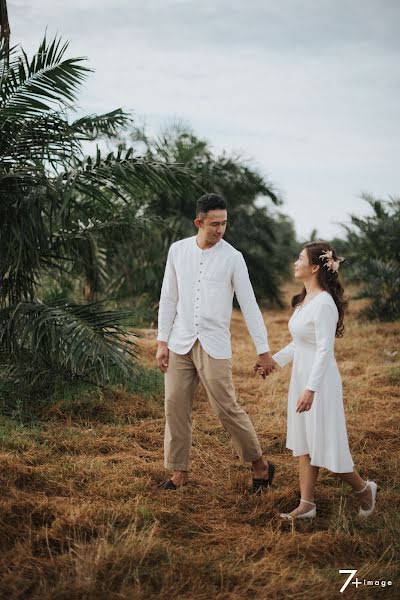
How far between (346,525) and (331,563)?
1.34 feet

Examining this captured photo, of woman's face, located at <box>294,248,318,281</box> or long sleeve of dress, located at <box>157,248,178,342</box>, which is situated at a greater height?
woman's face, located at <box>294,248,318,281</box>

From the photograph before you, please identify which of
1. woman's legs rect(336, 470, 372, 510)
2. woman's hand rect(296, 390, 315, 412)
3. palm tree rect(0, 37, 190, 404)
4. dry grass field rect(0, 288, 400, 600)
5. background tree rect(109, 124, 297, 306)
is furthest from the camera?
background tree rect(109, 124, 297, 306)

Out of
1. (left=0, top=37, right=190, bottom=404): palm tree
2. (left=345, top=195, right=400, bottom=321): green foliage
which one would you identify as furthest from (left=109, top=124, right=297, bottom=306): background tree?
(left=0, top=37, right=190, bottom=404): palm tree

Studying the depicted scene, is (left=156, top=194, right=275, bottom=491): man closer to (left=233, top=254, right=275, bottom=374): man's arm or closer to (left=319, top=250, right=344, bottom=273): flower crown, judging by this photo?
(left=233, top=254, right=275, bottom=374): man's arm

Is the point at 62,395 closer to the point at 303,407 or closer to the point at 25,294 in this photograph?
the point at 25,294

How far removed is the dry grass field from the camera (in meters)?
3.17

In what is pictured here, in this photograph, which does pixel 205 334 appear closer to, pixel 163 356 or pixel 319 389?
pixel 163 356

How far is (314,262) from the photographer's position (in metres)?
4.10

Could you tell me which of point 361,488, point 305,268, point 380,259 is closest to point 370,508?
point 361,488

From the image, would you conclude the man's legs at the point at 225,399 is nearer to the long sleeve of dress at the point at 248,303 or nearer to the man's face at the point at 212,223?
the long sleeve of dress at the point at 248,303

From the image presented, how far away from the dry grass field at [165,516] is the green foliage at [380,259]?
7.08 meters

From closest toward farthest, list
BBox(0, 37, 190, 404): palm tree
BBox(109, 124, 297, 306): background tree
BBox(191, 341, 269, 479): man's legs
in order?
1. BBox(191, 341, 269, 479): man's legs
2. BBox(0, 37, 190, 404): palm tree
3. BBox(109, 124, 297, 306): background tree

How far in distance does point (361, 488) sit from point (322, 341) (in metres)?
1.01

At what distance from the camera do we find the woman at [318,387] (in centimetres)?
389
